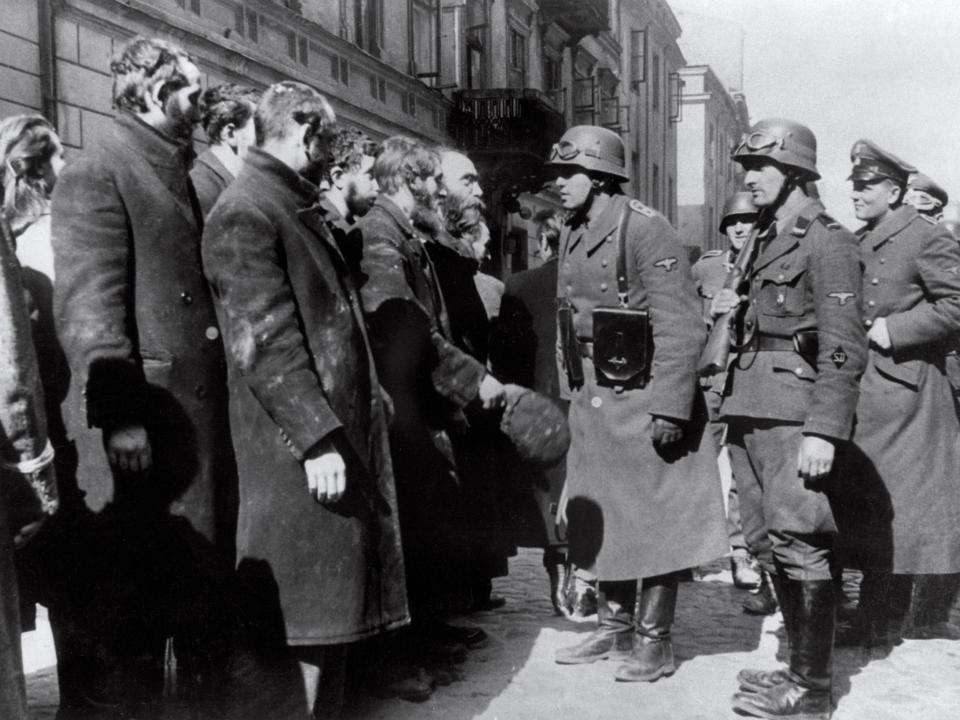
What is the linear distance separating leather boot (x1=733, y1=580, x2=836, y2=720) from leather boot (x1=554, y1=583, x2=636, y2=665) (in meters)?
0.81

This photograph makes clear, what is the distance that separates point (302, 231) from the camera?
10.2 feet

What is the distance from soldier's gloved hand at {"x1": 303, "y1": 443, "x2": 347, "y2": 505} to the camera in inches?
116

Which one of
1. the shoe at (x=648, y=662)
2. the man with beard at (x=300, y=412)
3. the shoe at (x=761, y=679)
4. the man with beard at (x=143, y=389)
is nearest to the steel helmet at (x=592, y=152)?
the man with beard at (x=300, y=412)

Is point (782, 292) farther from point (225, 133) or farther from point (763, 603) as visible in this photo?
point (225, 133)

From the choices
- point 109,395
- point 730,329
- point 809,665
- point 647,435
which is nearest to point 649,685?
point 809,665

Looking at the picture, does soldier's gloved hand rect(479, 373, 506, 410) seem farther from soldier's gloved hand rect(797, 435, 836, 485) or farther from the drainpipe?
the drainpipe

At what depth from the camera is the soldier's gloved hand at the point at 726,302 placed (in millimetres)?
4059

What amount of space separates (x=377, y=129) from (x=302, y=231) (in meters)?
12.2

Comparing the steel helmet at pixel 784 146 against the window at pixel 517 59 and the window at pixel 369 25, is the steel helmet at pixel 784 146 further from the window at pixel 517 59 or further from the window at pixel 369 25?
the window at pixel 517 59

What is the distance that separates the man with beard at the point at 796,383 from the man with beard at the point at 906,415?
1.04 meters

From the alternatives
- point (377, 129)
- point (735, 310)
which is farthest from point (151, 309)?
point (377, 129)

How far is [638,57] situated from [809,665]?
32652 millimetres

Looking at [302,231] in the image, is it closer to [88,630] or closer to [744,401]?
[88,630]

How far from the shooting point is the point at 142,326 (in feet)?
10.5
